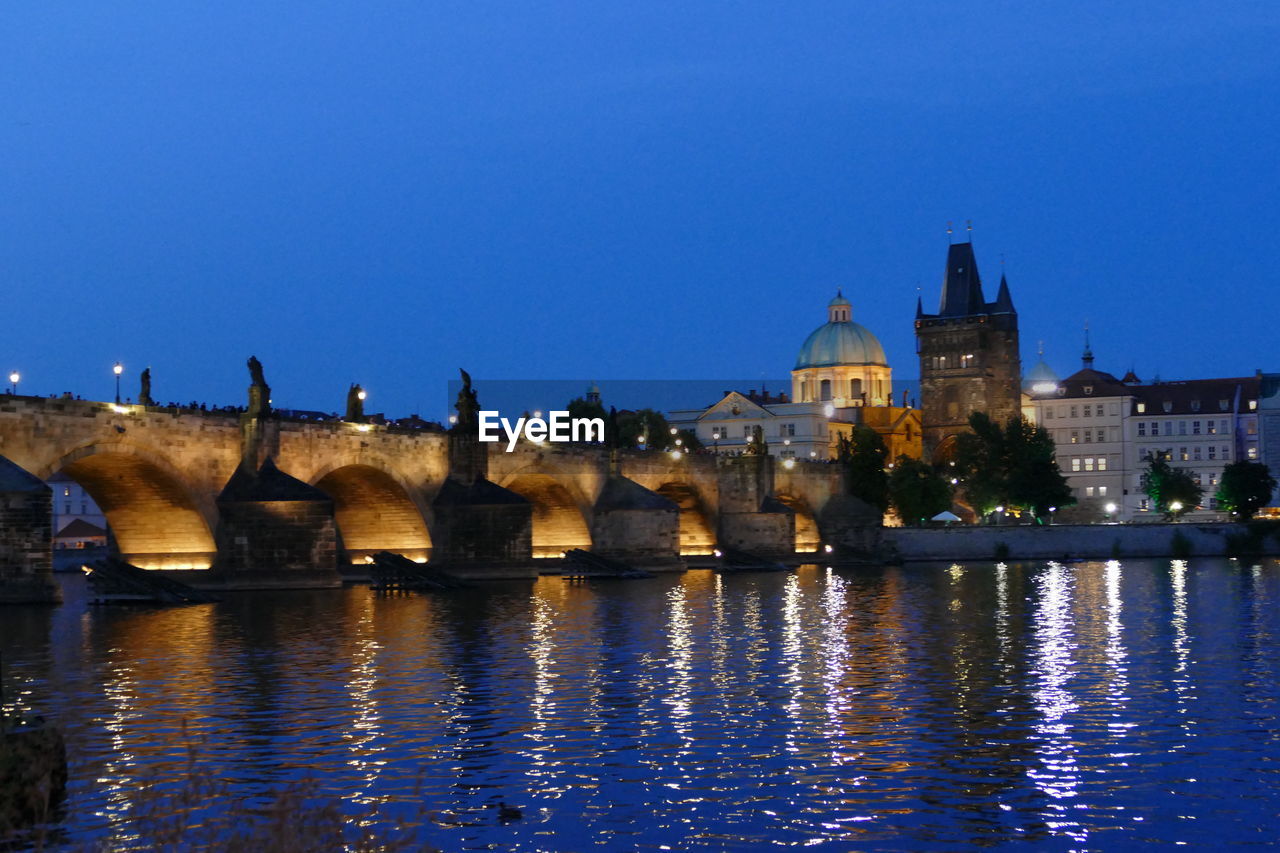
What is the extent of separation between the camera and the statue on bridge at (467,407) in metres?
69.6

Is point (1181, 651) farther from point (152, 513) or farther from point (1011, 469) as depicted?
point (1011, 469)

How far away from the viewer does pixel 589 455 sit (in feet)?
265

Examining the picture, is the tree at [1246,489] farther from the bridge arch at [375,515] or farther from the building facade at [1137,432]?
the bridge arch at [375,515]

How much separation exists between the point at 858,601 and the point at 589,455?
28837 millimetres

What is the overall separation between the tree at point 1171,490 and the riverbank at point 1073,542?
19653mm

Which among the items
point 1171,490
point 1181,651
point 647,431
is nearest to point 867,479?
point 1171,490

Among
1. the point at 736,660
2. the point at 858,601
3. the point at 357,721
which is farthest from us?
the point at 858,601

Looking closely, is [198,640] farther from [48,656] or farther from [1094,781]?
[1094,781]

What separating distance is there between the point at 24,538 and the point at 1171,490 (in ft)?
307

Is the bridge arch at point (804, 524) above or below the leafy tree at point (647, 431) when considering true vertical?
below

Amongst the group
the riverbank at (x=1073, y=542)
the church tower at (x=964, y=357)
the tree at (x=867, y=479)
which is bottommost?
the riverbank at (x=1073, y=542)

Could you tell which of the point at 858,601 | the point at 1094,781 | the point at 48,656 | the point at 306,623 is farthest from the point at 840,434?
the point at 1094,781

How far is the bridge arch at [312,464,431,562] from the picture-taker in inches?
2628

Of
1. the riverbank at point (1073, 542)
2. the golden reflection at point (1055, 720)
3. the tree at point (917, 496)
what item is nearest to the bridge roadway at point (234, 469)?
the riverbank at point (1073, 542)
